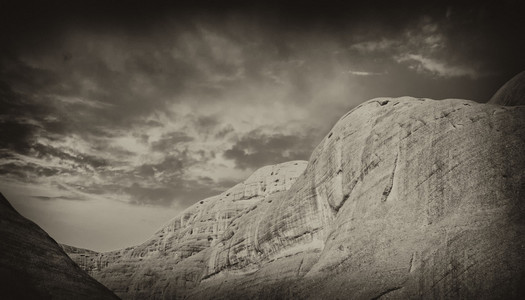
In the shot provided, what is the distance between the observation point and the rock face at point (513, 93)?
1725 inches

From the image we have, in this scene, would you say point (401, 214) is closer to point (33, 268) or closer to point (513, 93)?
point (513, 93)

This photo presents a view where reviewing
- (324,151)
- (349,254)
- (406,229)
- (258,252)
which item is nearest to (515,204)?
(406,229)

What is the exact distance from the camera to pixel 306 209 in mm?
59344

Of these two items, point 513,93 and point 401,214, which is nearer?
point 401,214

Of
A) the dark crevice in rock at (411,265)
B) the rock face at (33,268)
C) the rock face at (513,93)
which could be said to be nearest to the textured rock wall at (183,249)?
the rock face at (33,268)

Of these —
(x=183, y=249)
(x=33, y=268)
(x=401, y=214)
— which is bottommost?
(x=33, y=268)

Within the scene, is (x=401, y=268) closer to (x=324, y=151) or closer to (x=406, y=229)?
(x=406, y=229)

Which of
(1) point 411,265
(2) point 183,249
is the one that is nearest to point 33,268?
(1) point 411,265

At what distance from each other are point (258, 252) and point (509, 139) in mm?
46741

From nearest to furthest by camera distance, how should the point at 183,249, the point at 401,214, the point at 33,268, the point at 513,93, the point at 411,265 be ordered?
the point at 411,265 → the point at 401,214 → the point at 33,268 → the point at 513,93 → the point at 183,249

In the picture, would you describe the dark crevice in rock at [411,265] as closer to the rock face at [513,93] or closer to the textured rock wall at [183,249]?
the rock face at [513,93]

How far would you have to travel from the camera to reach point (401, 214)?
37.4m

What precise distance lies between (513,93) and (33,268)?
185 ft

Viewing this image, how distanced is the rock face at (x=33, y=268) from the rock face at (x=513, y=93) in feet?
168
